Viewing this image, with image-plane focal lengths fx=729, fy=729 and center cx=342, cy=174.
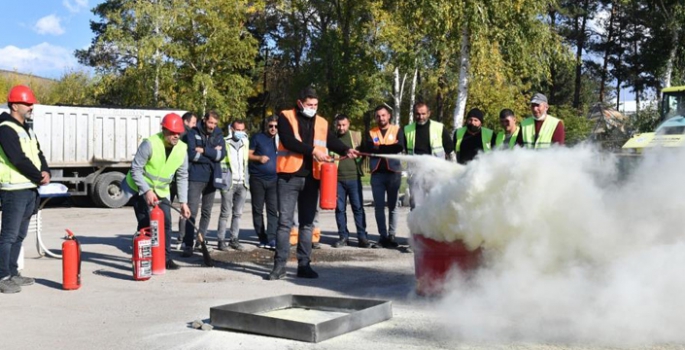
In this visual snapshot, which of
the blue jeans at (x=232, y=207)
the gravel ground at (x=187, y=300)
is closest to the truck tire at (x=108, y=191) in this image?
the gravel ground at (x=187, y=300)

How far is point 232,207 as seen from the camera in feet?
37.4

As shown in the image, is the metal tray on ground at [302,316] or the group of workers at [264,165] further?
the group of workers at [264,165]

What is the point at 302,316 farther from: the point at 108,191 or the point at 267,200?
the point at 108,191

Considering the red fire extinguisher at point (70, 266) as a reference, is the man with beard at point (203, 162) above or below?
above

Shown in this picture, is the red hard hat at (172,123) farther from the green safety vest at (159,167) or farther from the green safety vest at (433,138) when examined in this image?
the green safety vest at (433,138)

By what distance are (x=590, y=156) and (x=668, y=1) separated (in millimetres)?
36617

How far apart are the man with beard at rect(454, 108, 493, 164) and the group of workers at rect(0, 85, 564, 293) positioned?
14 mm

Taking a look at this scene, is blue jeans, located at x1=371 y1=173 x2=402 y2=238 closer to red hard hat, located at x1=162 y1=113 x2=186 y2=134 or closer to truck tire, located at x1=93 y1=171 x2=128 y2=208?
red hard hat, located at x1=162 y1=113 x2=186 y2=134

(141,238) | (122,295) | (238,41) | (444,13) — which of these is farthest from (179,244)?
(238,41)

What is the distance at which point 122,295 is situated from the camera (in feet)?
25.2

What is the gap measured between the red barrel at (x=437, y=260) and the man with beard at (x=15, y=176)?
13.7ft

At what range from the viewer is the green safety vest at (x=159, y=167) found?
347 inches

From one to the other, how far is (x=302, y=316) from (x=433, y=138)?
454cm

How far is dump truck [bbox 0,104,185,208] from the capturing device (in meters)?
20.1
